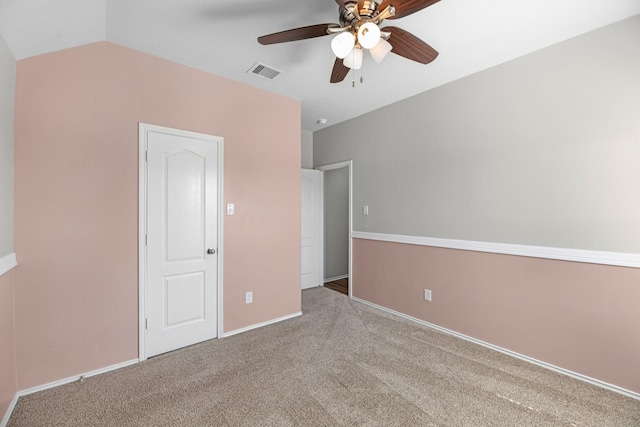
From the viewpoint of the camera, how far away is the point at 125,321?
2.28 m

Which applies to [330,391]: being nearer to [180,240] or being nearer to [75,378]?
[180,240]

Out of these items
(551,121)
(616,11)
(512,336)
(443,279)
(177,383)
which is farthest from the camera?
(443,279)

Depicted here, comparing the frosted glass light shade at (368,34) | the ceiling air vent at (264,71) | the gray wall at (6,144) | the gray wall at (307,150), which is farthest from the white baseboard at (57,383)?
the gray wall at (307,150)

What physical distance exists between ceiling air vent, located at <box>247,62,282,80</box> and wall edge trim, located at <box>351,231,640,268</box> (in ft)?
7.50

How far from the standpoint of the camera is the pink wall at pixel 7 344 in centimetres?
167

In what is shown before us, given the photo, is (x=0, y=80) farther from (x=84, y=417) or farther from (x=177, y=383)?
(x=177, y=383)

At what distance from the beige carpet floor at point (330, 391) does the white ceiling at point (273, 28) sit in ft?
8.00

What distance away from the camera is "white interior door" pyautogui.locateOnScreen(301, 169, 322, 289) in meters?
4.46

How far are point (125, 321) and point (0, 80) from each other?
6.05ft

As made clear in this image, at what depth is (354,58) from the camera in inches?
68.4

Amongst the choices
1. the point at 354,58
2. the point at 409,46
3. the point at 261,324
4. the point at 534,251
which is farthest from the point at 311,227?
the point at 409,46

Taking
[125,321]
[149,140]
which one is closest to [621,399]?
[125,321]

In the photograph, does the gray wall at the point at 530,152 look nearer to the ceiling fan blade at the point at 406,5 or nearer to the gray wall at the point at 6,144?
the ceiling fan blade at the point at 406,5

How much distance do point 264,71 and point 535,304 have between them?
128 inches
